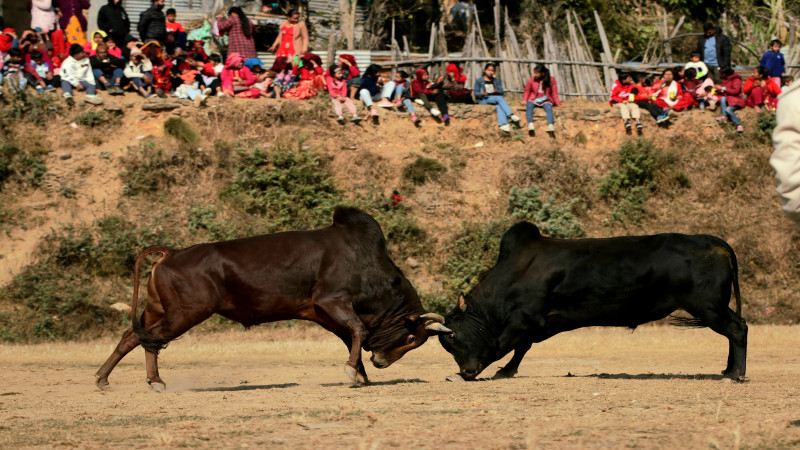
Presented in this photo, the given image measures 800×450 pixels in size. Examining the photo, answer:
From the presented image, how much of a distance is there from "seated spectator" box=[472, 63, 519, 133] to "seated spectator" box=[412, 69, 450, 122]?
2.65ft

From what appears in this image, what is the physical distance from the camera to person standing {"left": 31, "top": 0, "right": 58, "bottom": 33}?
19.5 metres

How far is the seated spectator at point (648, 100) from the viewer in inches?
834

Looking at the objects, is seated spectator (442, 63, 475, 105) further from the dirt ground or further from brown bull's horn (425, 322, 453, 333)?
brown bull's horn (425, 322, 453, 333)

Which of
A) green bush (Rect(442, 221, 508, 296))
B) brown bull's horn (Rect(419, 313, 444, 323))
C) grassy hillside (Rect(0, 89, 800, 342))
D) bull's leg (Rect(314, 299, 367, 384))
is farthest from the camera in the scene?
green bush (Rect(442, 221, 508, 296))

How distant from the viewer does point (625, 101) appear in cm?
2114

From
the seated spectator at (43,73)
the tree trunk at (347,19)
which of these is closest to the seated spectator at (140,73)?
the seated spectator at (43,73)

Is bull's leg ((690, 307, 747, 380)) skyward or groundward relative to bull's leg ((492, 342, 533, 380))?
skyward

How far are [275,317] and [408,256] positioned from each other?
8.83 meters

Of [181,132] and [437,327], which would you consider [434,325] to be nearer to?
[437,327]

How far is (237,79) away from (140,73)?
201 cm

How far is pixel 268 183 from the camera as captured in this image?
18797 millimetres

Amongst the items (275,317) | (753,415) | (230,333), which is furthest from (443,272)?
(753,415)

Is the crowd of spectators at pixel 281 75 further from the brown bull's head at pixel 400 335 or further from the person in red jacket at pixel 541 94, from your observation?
the brown bull's head at pixel 400 335

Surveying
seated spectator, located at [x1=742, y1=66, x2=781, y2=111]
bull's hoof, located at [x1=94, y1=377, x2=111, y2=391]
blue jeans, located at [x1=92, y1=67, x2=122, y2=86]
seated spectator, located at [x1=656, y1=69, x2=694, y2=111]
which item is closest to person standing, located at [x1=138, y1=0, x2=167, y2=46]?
blue jeans, located at [x1=92, y1=67, x2=122, y2=86]
